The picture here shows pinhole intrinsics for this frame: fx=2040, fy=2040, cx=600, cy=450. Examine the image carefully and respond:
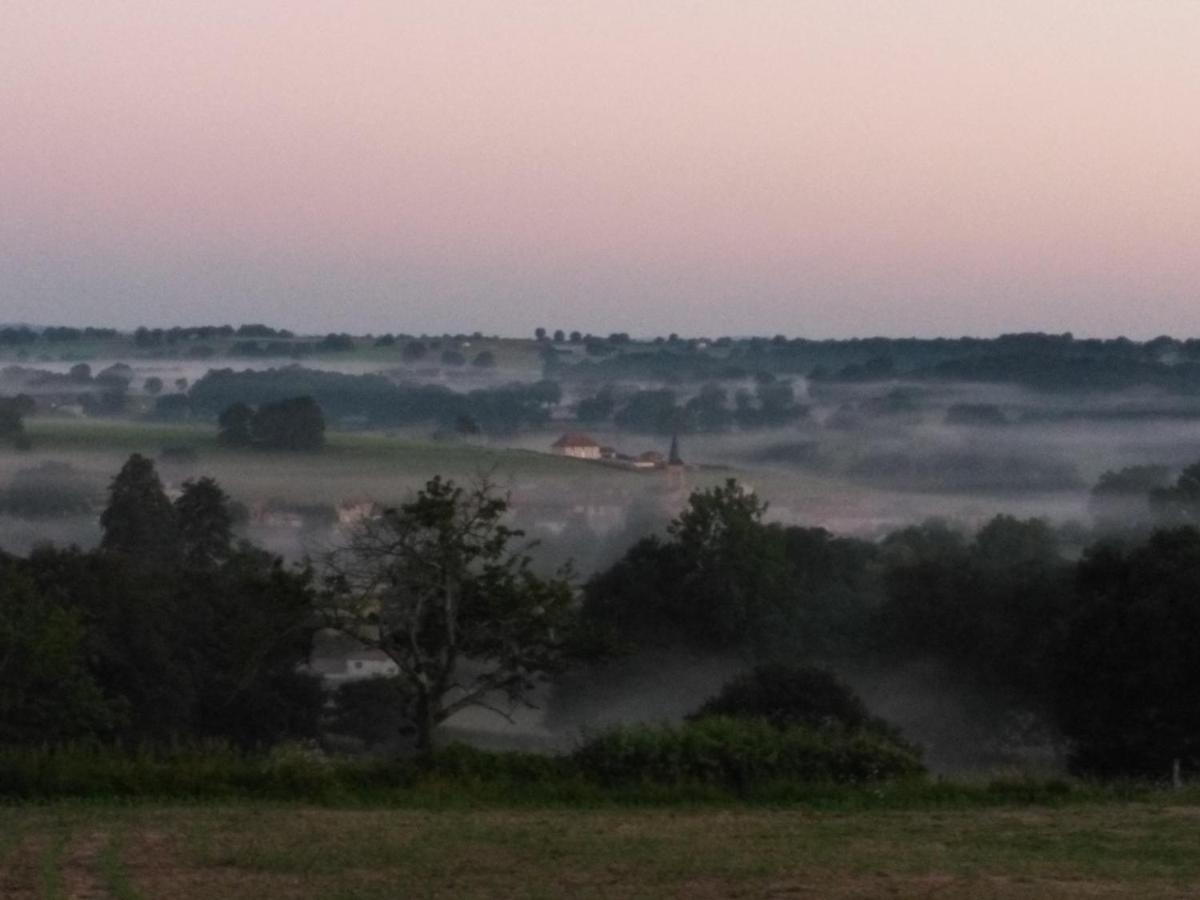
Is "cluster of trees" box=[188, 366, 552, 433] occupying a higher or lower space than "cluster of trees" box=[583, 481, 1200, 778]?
higher

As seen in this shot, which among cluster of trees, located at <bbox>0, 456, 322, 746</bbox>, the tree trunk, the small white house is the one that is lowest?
the small white house

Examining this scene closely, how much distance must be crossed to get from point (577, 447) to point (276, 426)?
515 inches

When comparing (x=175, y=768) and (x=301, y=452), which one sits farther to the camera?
(x=301, y=452)

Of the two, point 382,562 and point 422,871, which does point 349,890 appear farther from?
point 382,562

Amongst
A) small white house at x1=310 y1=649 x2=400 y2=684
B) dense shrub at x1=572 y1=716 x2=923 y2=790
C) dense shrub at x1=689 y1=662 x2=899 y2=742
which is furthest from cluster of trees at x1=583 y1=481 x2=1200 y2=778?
dense shrub at x1=572 y1=716 x2=923 y2=790

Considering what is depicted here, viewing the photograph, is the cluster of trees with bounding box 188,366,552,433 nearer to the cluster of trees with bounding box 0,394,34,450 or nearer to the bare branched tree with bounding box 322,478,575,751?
the cluster of trees with bounding box 0,394,34,450

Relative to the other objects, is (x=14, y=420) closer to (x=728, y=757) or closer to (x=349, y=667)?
(x=349, y=667)

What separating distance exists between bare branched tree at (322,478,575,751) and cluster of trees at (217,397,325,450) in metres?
57.8

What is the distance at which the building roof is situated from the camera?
88875 mm

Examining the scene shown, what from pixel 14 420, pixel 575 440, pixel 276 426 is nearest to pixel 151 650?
pixel 276 426

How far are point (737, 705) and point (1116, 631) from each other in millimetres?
6439

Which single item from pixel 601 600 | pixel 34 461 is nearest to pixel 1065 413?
pixel 34 461

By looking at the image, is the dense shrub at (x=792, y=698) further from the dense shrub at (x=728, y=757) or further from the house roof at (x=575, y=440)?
the house roof at (x=575, y=440)

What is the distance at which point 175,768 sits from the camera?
19.3 metres
